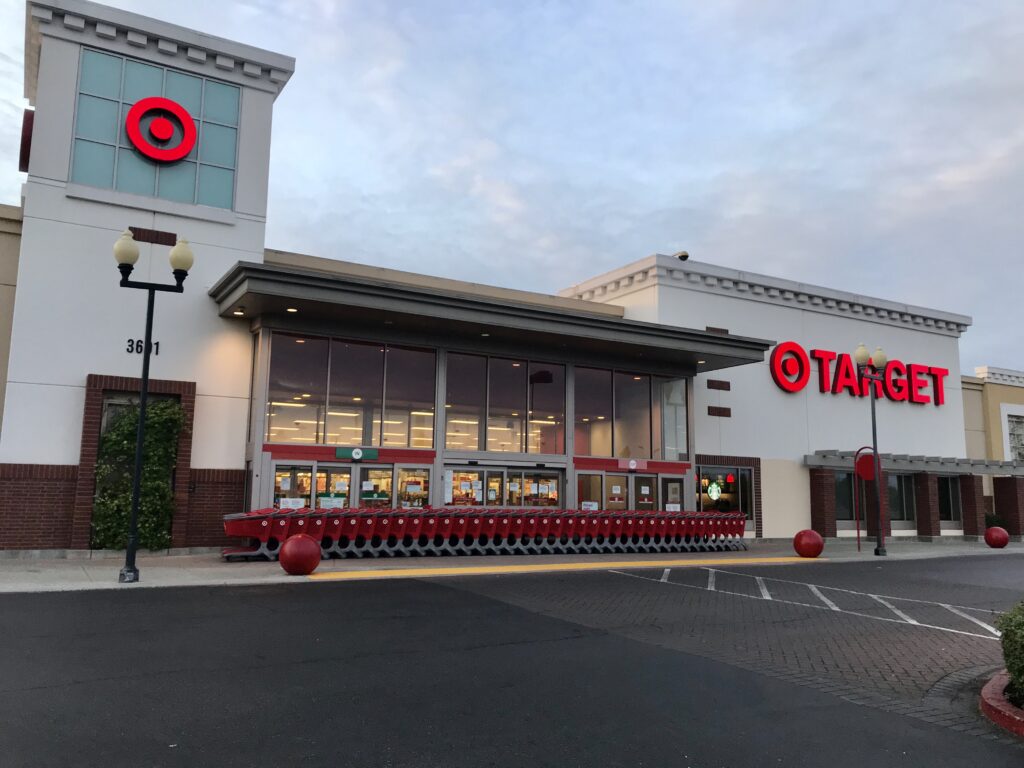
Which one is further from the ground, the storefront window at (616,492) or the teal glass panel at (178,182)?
the teal glass panel at (178,182)

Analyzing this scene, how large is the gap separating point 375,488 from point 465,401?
3700 mm

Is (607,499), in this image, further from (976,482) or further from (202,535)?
(976,482)

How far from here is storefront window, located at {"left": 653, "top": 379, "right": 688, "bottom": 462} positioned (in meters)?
25.7

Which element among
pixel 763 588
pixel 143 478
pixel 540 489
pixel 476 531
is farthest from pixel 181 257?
pixel 540 489

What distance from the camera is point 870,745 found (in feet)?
18.7

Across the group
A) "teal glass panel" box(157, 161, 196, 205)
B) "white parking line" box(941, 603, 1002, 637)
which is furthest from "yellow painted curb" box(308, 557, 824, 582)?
"teal glass panel" box(157, 161, 196, 205)

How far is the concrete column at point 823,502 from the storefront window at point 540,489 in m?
11.8

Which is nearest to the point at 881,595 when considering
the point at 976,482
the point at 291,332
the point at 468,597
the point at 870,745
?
the point at 468,597

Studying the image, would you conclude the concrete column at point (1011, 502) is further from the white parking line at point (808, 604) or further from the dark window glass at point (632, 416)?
the white parking line at point (808, 604)

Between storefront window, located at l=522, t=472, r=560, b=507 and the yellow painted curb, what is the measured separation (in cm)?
466

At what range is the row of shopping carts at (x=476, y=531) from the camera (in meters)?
17.4

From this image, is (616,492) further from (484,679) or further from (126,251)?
(484,679)

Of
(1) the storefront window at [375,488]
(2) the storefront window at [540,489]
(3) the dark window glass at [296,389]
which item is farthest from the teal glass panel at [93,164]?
(2) the storefront window at [540,489]

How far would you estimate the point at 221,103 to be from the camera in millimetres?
20641
